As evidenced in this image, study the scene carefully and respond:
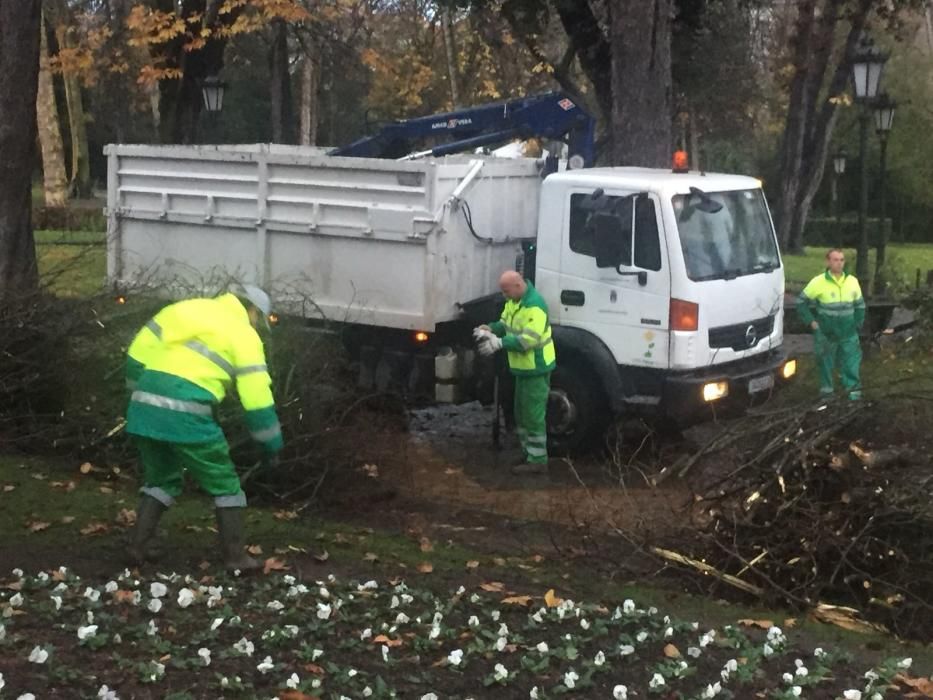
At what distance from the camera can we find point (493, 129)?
1262cm

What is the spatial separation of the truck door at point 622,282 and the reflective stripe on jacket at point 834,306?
286 cm

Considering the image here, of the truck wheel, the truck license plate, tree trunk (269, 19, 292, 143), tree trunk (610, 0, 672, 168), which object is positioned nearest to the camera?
the truck license plate

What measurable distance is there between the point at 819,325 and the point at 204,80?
1442cm

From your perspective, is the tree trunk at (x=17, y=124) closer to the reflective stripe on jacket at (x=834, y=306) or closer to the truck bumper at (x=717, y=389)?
the truck bumper at (x=717, y=389)

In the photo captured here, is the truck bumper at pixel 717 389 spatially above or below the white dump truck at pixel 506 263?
below

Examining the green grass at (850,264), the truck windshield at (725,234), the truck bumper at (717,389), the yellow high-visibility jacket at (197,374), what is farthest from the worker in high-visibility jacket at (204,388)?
the green grass at (850,264)

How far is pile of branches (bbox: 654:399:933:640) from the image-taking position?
262 inches

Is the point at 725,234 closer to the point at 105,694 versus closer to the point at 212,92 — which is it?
the point at 105,694

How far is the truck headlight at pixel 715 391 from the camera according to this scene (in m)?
10.1

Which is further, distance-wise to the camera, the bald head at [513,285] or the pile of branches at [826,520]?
the bald head at [513,285]

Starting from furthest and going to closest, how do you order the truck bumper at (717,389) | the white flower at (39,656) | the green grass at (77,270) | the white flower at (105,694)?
1. the truck bumper at (717,389)
2. the green grass at (77,270)
3. the white flower at (39,656)
4. the white flower at (105,694)

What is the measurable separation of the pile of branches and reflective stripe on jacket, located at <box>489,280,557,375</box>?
2820 mm

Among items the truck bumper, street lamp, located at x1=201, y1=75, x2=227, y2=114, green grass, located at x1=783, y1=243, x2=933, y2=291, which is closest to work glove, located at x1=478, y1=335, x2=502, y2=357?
the truck bumper

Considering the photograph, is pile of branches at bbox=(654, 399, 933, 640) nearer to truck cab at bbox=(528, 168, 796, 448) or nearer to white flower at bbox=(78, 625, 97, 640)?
truck cab at bbox=(528, 168, 796, 448)
